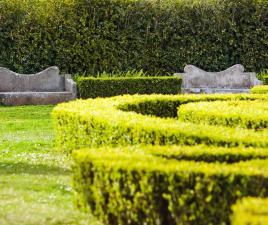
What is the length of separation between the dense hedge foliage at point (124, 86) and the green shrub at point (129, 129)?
5.57 metres

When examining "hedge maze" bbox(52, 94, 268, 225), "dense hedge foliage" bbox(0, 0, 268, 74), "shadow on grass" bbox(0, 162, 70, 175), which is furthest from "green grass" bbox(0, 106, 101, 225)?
"dense hedge foliage" bbox(0, 0, 268, 74)

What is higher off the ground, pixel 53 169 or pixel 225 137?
pixel 225 137

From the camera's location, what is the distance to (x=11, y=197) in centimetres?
735

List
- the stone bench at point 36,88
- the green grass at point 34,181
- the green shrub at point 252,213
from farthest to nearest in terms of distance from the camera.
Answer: the stone bench at point 36,88 → the green grass at point 34,181 → the green shrub at point 252,213

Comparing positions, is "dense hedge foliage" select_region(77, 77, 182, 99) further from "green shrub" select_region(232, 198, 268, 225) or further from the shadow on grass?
"green shrub" select_region(232, 198, 268, 225)

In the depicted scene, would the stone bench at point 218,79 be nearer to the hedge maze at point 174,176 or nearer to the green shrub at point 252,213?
the hedge maze at point 174,176

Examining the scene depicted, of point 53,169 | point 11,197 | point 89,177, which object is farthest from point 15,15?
point 89,177

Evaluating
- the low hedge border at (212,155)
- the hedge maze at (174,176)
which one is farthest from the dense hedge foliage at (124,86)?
the low hedge border at (212,155)

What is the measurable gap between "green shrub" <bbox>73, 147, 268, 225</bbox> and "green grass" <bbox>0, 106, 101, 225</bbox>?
68 centimetres

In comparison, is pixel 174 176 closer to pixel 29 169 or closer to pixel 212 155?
pixel 212 155

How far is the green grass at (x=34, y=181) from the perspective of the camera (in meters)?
6.54

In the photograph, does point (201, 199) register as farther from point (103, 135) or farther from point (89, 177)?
point (103, 135)

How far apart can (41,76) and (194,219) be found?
15.2m

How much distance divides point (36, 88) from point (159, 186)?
14.9 meters
